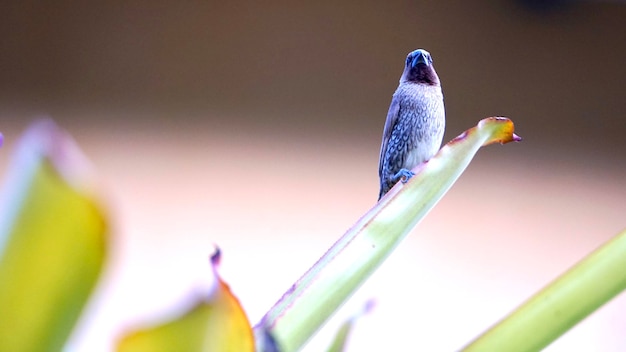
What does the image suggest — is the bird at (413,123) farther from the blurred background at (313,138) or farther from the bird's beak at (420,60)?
the blurred background at (313,138)

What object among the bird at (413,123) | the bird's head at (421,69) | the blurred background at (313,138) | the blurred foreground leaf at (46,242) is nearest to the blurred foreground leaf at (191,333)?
the blurred foreground leaf at (46,242)

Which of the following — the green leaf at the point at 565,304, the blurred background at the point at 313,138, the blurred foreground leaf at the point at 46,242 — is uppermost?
the blurred foreground leaf at the point at 46,242

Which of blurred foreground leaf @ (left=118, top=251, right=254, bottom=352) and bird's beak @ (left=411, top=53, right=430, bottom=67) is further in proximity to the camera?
bird's beak @ (left=411, top=53, right=430, bottom=67)

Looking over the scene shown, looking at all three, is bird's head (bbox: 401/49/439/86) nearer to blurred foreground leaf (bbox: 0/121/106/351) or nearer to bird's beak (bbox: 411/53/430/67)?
bird's beak (bbox: 411/53/430/67)

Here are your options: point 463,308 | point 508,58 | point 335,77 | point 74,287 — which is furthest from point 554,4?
point 74,287

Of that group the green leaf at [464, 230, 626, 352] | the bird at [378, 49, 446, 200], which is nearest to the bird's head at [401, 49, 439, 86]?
the bird at [378, 49, 446, 200]
